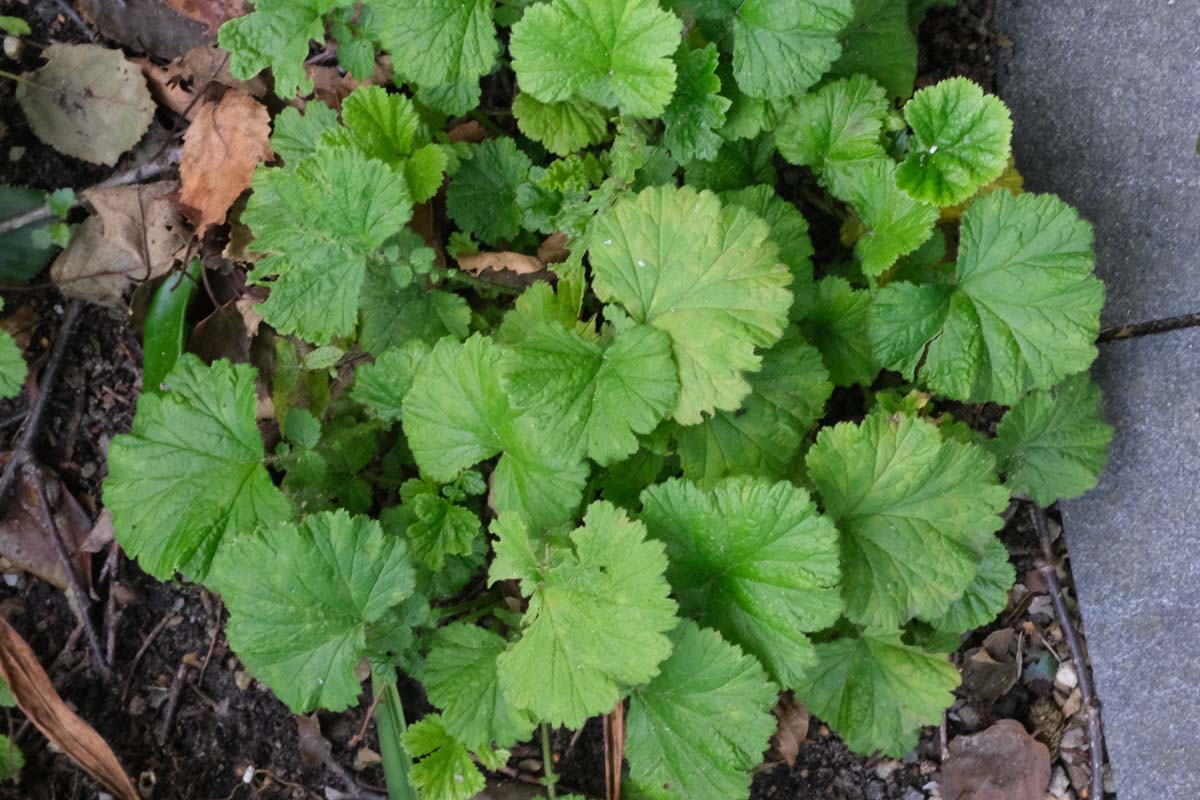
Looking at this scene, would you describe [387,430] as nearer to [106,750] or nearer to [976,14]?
[106,750]

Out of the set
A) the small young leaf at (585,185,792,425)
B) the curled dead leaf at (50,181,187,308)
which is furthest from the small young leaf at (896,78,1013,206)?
the curled dead leaf at (50,181,187,308)

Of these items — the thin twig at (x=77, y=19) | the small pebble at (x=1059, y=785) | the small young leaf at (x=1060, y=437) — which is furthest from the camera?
the thin twig at (x=77, y=19)

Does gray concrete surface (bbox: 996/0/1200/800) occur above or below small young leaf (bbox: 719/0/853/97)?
below

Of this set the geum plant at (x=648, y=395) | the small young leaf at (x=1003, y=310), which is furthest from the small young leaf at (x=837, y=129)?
the small young leaf at (x=1003, y=310)

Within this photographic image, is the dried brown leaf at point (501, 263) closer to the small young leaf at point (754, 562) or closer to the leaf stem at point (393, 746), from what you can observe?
the small young leaf at point (754, 562)

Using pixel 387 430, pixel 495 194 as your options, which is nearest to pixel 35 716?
pixel 387 430

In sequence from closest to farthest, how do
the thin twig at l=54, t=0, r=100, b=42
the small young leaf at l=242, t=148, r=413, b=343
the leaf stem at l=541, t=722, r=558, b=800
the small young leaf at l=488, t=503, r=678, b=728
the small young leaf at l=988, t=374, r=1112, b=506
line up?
the small young leaf at l=488, t=503, r=678, b=728
the small young leaf at l=242, t=148, r=413, b=343
the small young leaf at l=988, t=374, r=1112, b=506
the leaf stem at l=541, t=722, r=558, b=800
the thin twig at l=54, t=0, r=100, b=42

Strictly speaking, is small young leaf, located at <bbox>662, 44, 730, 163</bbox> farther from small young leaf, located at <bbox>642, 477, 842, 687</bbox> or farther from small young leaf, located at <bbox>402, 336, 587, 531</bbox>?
small young leaf, located at <bbox>642, 477, 842, 687</bbox>
